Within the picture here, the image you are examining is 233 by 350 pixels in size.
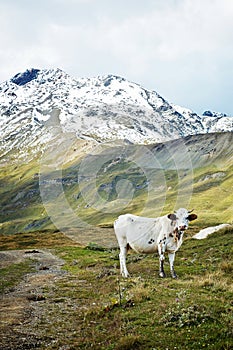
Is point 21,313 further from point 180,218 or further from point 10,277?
point 10,277

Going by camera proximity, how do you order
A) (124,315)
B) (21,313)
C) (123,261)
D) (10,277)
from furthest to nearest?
1. (10,277)
2. (123,261)
3. (21,313)
4. (124,315)

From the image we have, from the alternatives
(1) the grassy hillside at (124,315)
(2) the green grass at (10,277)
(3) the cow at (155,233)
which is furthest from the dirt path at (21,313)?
(3) the cow at (155,233)

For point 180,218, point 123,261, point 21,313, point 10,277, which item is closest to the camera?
point 21,313

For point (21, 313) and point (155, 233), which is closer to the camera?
point (21, 313)

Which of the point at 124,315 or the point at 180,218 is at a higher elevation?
the point at 180,218

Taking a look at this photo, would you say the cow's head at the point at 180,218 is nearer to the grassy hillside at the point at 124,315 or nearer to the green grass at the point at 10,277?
the grassy hillside at the point at 124,315

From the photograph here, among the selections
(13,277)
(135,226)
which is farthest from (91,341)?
(13,277)

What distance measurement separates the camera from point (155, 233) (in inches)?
957

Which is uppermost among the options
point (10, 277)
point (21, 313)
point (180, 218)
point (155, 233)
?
point (180, 218)

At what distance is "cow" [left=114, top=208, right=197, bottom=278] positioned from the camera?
23812 mm

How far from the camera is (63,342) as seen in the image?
37.8 ft

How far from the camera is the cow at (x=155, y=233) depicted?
23.8 metres

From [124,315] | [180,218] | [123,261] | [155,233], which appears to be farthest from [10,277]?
[124,315]

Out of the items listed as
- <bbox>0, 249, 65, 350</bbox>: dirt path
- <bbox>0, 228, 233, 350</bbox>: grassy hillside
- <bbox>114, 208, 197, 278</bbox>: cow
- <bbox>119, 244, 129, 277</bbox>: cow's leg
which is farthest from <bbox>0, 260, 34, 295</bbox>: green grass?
<bbox>114, 208, 197, 278</bbox>: cow
